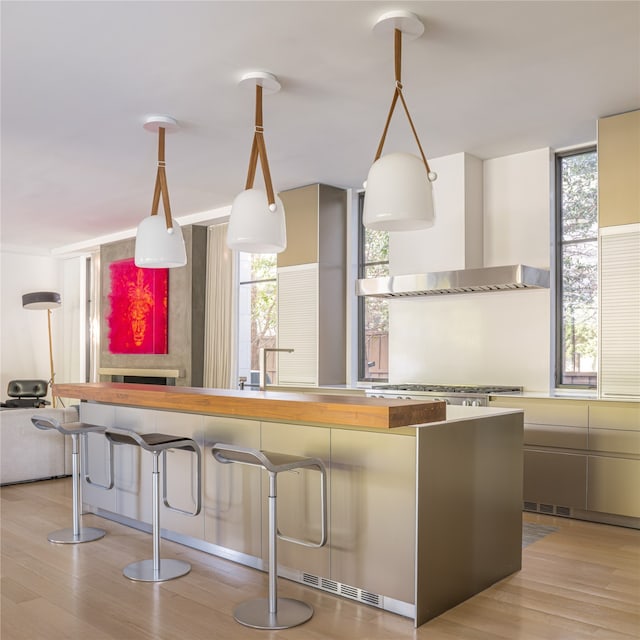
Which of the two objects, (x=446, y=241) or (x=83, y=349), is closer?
(x=446, y=241)

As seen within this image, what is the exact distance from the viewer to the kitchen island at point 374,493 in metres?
2.87

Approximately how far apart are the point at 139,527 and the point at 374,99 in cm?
330

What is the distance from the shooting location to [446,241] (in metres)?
5.62

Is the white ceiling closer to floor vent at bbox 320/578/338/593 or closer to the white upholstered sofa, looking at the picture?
the white upholstered sofa

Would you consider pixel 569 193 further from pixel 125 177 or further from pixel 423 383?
pixel 125 177

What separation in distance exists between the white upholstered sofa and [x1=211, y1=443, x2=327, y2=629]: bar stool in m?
3.50

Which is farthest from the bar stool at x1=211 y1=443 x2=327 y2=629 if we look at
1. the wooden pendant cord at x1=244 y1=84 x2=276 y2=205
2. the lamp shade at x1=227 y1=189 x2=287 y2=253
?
the wooden pendant cord at x1=244 y1=84 x2=276 y2=205

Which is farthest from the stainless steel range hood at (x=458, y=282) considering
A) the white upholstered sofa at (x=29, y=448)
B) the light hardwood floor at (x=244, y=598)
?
the white upholstered sofa at (x=29, y=448)

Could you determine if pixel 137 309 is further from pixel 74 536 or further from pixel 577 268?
pixel 577 268

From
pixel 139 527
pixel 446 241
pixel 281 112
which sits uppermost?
pixel 281 112

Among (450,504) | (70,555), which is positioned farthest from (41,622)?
(450,504)

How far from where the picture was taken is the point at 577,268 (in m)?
5.38

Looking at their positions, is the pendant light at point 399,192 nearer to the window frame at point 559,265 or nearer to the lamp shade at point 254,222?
the lamp shade at point 254,222

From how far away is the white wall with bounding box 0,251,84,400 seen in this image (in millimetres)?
10477
